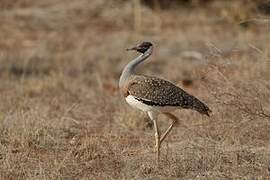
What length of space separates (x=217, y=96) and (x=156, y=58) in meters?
6.92

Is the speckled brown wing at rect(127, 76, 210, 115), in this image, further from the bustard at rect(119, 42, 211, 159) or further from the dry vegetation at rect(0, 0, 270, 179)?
the dry vegetation at rect(0, 0, 270, 179)

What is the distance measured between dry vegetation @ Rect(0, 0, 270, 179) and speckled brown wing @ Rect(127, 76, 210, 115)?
47 centimetres

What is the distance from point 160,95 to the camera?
7.32m

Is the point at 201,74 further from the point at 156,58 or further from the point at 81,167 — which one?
the point at 156,58

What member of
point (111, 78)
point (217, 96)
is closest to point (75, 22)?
point (111, 78)

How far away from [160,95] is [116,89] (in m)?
5.11

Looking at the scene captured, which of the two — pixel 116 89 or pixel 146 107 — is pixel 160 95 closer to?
pixel 146 107

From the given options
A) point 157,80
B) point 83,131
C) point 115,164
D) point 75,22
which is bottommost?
point 75,22

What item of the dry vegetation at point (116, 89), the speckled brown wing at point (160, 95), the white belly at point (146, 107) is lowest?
the dry vegetation at point (116, 89)

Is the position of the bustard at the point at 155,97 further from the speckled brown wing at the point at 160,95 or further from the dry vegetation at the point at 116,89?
the dry vegetation at the point at 116,89

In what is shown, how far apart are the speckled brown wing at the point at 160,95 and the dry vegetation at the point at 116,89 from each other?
0.47 m

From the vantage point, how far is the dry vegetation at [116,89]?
283 inches

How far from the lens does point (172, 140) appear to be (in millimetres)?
8570

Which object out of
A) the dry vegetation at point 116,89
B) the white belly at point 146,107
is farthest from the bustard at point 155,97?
the dry vegetation at point 116,89
